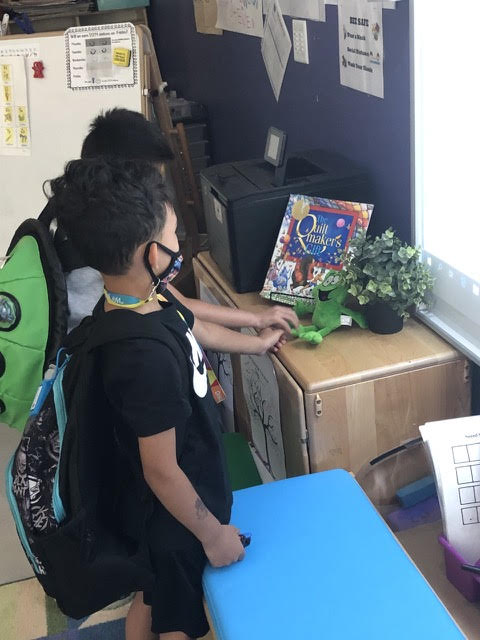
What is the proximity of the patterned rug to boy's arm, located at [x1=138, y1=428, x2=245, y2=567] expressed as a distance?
28.4 inches

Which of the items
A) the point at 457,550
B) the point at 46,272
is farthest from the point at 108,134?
the point at 457,550

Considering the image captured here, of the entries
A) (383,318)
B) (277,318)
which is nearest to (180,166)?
(277,318)

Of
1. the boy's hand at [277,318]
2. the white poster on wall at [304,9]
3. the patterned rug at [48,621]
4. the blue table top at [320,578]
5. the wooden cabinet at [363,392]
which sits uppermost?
the white poster on wall at [304,9]

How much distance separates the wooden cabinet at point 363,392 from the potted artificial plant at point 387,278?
64mm

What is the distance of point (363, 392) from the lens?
138cm

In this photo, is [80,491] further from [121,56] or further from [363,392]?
[121,56]

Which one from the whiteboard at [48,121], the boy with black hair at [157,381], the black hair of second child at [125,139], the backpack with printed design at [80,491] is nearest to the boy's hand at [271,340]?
the boy with black hair at [157,381]

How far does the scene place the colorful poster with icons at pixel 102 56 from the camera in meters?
2.37

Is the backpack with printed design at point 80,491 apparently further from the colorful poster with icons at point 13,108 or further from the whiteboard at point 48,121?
the colorful poster with icons at point 13,108

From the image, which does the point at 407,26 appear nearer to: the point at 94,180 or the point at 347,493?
the point at 94,180

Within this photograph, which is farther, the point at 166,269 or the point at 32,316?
the point at 32,316

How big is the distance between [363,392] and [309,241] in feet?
1.46

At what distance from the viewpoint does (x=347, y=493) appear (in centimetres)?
127

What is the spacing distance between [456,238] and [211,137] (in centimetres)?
220
